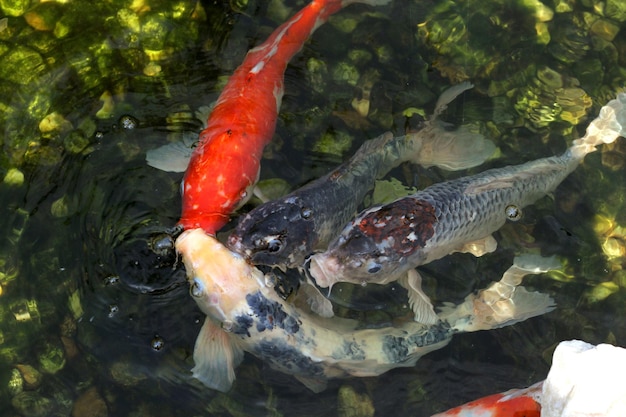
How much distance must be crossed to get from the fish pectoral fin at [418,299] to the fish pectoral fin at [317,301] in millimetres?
527

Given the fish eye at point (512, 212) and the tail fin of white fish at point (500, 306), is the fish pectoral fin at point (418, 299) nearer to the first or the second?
the tail fin of white fish at point (500, 306)

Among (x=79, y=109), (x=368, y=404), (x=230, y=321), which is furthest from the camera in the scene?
(x=79, y=109)

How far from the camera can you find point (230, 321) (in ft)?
13.9

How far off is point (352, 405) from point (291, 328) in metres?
0.71

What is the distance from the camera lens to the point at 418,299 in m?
4.77

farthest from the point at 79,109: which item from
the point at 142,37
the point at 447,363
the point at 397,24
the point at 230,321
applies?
the point at 447,363

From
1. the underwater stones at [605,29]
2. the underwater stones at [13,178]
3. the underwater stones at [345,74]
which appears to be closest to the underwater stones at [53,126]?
the underwater stones at [13,178]

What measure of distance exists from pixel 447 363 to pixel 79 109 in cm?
305

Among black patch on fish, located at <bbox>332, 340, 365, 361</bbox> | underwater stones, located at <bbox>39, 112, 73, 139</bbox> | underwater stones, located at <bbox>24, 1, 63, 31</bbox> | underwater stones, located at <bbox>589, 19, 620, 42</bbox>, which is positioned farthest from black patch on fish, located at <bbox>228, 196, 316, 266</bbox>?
underwater stones, located at <bbox>589, 19, 620, 42</bbox>

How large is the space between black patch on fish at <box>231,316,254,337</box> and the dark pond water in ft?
1.60

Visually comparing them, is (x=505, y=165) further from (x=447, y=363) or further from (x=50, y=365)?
(x=50, y=365)

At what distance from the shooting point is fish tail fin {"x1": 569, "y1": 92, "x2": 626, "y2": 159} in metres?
5.36

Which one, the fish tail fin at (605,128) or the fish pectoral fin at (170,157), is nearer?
the fish pectoral fin at (170,157)

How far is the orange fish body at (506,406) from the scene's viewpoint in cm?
411
